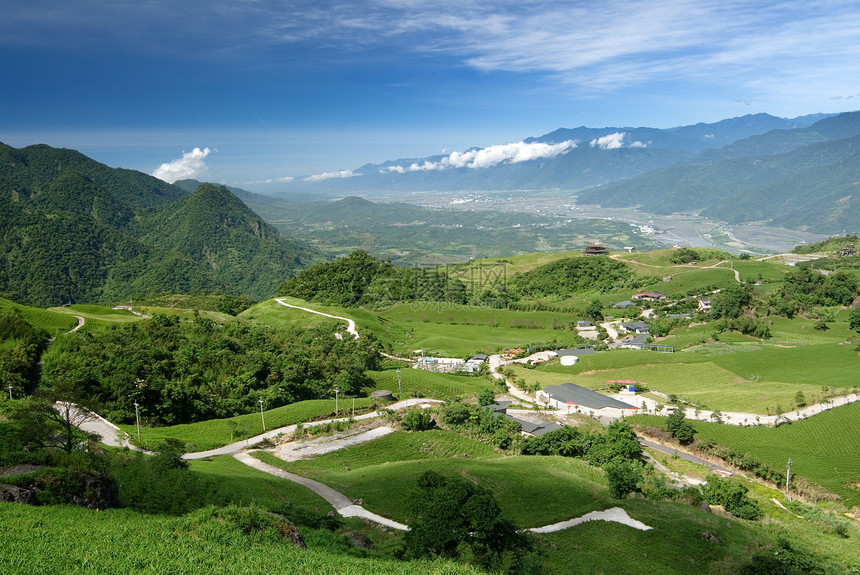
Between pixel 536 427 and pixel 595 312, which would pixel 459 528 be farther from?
pixel 595 312

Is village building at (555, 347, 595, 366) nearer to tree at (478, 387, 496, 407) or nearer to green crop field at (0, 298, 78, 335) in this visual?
tree at (478, 387, 496, 407)

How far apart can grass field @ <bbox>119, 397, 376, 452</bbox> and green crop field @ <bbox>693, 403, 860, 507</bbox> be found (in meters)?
33.3

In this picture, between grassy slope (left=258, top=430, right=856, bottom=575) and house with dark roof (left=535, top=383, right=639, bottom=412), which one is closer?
grassy slope (left=258, top=430, right=856, bottom=575)

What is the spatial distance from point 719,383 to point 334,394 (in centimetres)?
4569

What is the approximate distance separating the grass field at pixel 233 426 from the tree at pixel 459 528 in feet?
73.6

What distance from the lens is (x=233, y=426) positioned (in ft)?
130

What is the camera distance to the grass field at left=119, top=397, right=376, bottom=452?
36656mm

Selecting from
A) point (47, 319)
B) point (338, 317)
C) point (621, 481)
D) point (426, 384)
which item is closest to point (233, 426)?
point (426, 384)

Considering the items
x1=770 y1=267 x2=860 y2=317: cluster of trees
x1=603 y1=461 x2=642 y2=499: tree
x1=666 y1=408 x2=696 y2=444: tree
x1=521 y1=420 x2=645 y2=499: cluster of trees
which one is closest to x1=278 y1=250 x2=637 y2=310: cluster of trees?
x1=770 y1=267 x2=860 y2=317: cluster of trees

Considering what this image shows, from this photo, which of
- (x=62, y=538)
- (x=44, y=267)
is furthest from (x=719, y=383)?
(x=44, y=267)

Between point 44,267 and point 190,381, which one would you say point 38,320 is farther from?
point 44,267

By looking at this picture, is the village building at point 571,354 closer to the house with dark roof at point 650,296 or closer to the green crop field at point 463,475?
the green crop field at point 463,475

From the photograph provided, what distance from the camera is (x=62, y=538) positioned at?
15.1m

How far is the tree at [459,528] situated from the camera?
1961 cm
